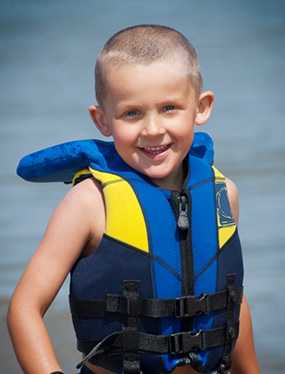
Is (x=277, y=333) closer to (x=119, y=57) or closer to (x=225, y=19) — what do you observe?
(x=119, y=57)

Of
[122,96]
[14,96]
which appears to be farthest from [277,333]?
[14,96]

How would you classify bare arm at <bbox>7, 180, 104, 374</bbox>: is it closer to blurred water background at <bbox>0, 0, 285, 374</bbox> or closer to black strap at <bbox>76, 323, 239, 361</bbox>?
black strap at <bbox>76, 323, 239, 361</bbox>

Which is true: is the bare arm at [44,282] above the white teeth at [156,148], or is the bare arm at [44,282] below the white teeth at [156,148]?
below

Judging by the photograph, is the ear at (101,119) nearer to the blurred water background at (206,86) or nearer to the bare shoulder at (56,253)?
the bare shoulder at (56,253)

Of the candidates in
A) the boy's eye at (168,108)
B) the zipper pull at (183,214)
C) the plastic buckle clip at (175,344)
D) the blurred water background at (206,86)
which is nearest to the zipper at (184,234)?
the zipper pull at (183,214)

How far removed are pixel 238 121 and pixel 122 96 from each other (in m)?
3.24

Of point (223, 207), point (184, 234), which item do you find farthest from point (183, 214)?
point (223, 207)

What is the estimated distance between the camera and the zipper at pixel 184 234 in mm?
2566

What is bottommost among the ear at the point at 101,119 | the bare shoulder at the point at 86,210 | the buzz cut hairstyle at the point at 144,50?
the bare shoulder at the point at 86,210

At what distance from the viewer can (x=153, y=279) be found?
8.30 ft

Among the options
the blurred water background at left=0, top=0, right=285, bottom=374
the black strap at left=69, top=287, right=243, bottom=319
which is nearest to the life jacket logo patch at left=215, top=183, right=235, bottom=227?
the black strap at left=69, top=287, right=243, bottom=319

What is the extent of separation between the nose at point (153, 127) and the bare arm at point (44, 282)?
8.4 inches

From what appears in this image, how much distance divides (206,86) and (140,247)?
11.3 ft

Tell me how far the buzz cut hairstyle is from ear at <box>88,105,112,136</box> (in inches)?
0.8
